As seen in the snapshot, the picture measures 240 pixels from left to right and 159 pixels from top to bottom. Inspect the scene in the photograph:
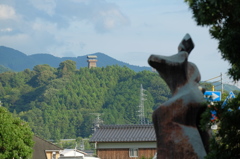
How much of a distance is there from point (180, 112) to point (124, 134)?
1176 inches

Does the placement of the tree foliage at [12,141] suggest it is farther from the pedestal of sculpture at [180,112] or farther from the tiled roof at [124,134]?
the pedestal of sculpture at [180,112]

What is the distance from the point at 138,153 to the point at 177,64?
101 ft

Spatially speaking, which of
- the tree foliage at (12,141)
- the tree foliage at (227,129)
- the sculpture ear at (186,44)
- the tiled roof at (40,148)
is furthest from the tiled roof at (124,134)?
the tree foliage at (227,129)

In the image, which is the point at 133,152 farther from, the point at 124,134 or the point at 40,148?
the point at 40,148

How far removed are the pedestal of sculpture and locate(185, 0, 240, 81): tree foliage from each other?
3.07m

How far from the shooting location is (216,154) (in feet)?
47.7

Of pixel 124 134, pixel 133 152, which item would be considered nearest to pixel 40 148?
pixel 133 152

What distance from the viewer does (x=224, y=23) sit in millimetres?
14633

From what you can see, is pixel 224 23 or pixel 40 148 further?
pixel 40 148

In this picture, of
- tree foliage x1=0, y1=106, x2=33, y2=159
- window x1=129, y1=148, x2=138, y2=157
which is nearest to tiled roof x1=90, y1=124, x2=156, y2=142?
window x1=129, y1=148, x2=138, y2=157

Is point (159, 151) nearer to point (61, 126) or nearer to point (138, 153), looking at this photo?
point (138, 153)

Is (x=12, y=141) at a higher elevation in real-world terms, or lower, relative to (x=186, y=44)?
lower

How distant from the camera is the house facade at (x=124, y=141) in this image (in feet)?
155

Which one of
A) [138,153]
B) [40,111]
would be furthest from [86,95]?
[138,153]
